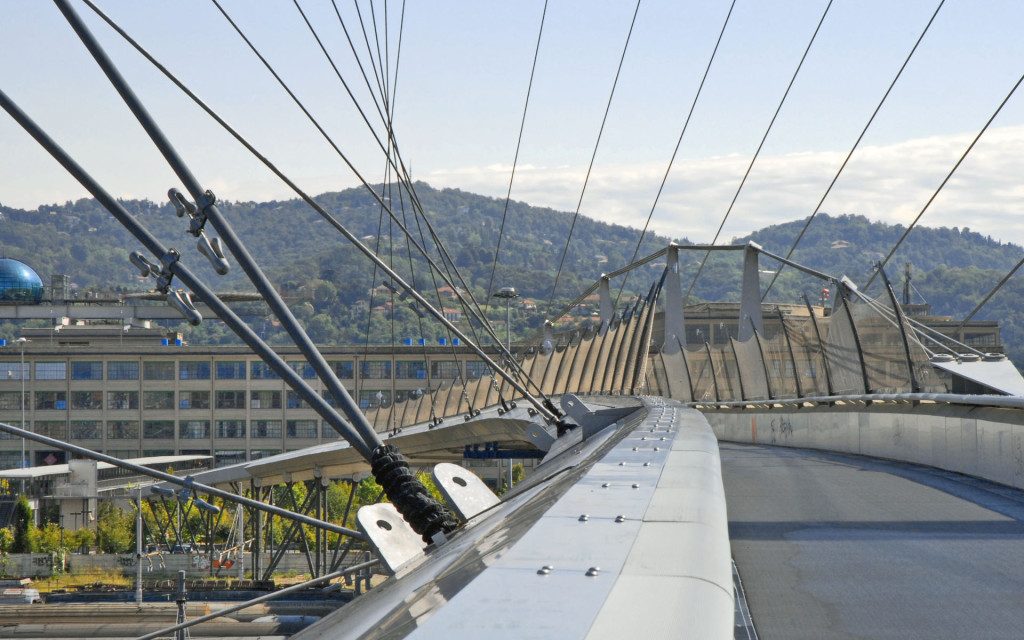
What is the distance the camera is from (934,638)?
3607 mm

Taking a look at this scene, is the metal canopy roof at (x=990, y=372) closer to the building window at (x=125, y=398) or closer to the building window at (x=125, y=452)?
the building window at (x=125, y=452)

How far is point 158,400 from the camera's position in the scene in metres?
82.6

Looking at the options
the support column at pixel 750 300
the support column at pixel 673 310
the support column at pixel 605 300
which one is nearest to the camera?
the support column at pixel 750 300

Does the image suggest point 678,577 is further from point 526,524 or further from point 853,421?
point 853,421

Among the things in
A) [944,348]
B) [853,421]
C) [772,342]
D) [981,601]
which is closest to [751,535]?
[981,601]

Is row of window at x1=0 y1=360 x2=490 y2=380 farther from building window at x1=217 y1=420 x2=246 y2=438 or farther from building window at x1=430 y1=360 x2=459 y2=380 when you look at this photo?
building window at x1=217 y1=420 x2=246 y2=438

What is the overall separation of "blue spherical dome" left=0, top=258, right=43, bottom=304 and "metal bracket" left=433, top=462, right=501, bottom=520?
102642mm

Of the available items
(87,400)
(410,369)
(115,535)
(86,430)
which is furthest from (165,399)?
(115,535)

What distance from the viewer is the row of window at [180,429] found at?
81312 millimetres

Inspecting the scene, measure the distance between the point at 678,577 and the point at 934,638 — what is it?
6.69 ft

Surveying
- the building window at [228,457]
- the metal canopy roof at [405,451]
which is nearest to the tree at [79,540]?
the metal canopy roof at [405,451]

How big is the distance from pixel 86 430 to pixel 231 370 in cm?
1104

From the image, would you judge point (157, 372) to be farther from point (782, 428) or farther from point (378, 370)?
point (782, 428)

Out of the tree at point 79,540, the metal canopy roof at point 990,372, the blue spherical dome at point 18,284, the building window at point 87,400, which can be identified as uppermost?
the blue spherical dome at point 18,284
